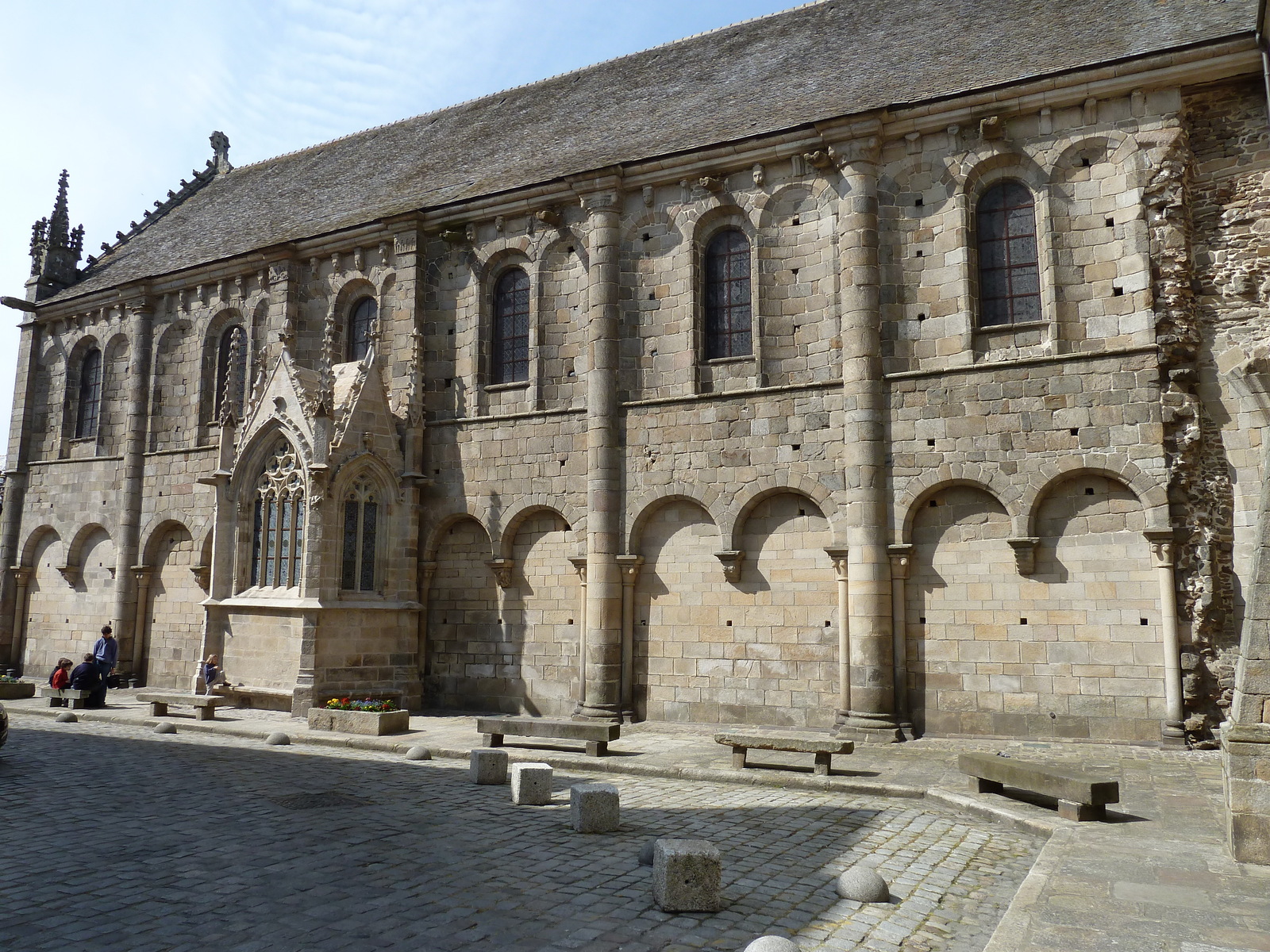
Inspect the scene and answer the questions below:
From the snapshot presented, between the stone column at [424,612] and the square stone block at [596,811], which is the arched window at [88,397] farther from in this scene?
the square stone block at [596,811]

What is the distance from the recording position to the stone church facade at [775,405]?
43.7 feet

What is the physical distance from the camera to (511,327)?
1877 centimetres

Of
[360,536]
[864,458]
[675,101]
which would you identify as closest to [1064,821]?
[864,458]

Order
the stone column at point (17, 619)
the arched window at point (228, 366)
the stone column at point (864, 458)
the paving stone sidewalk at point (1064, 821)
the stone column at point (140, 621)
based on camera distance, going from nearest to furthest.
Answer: the paving stone sidewalk at point (1064, 821) < the stone column at point (864, 458) < the arched window at point (228, 366) < the stone column at point (140, 621) < the stone column at point (17, 619)

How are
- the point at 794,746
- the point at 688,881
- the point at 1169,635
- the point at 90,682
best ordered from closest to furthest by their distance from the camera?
the point at 688,881, the point at 794,746, the point at 1169,635, the point at 90,682

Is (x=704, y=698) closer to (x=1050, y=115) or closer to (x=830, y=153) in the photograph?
(x=830, y=153)

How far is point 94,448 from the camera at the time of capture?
24.0 metres

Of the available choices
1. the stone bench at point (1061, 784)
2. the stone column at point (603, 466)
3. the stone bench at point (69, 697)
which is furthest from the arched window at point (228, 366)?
the stone bench at point (1061, 784)

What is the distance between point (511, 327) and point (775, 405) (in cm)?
609

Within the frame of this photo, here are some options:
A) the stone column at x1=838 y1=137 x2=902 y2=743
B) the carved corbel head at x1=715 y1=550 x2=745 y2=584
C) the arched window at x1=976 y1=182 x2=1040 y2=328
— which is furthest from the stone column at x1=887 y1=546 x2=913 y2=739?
the arched window at x1=976 y1=182 x2=1040 y2=328

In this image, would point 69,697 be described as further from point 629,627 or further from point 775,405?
point 775,405

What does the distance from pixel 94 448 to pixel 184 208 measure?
28.7 feet

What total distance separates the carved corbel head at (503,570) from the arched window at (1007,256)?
30.9 ft

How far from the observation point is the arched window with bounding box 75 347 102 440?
24.6 metres
